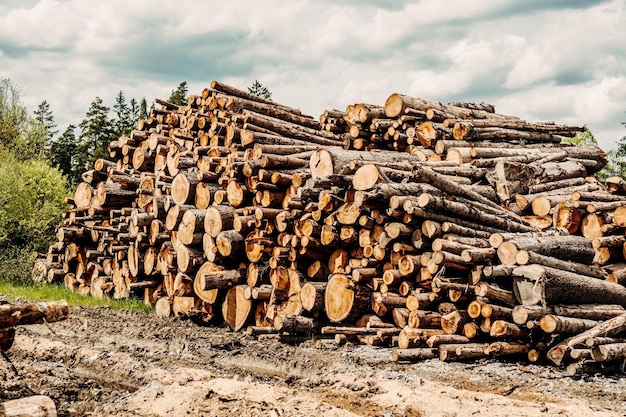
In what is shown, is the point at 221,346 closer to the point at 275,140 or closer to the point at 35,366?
the point at 35,366

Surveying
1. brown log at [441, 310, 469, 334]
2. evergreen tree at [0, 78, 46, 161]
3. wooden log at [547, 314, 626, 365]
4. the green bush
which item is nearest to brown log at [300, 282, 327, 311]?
brown log at [441, 310, 469, 334]

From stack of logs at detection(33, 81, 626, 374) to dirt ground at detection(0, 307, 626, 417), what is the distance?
1.59 ft

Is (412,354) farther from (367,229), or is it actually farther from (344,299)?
(367,229)

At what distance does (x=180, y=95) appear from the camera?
4006 cm

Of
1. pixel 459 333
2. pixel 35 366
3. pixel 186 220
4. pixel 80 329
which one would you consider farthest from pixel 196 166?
pixel 459 333

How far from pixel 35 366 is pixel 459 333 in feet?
17.9

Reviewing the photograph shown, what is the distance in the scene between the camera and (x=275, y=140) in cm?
1218

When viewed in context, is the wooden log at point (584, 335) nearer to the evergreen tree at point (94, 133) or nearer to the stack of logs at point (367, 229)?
the stack of logs at point (367, 229)

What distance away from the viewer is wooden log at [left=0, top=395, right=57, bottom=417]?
514 centimetres

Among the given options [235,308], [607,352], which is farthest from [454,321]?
[235,308]

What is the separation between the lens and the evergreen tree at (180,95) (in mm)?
39125

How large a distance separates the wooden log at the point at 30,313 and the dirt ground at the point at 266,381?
41 cm

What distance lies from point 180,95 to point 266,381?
116 ft

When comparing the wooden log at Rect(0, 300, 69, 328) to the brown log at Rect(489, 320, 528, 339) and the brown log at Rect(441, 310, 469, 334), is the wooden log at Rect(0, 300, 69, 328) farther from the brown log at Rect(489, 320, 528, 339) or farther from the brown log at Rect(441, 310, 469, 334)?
the brown log at Rect(489, 320, 528, 339)
